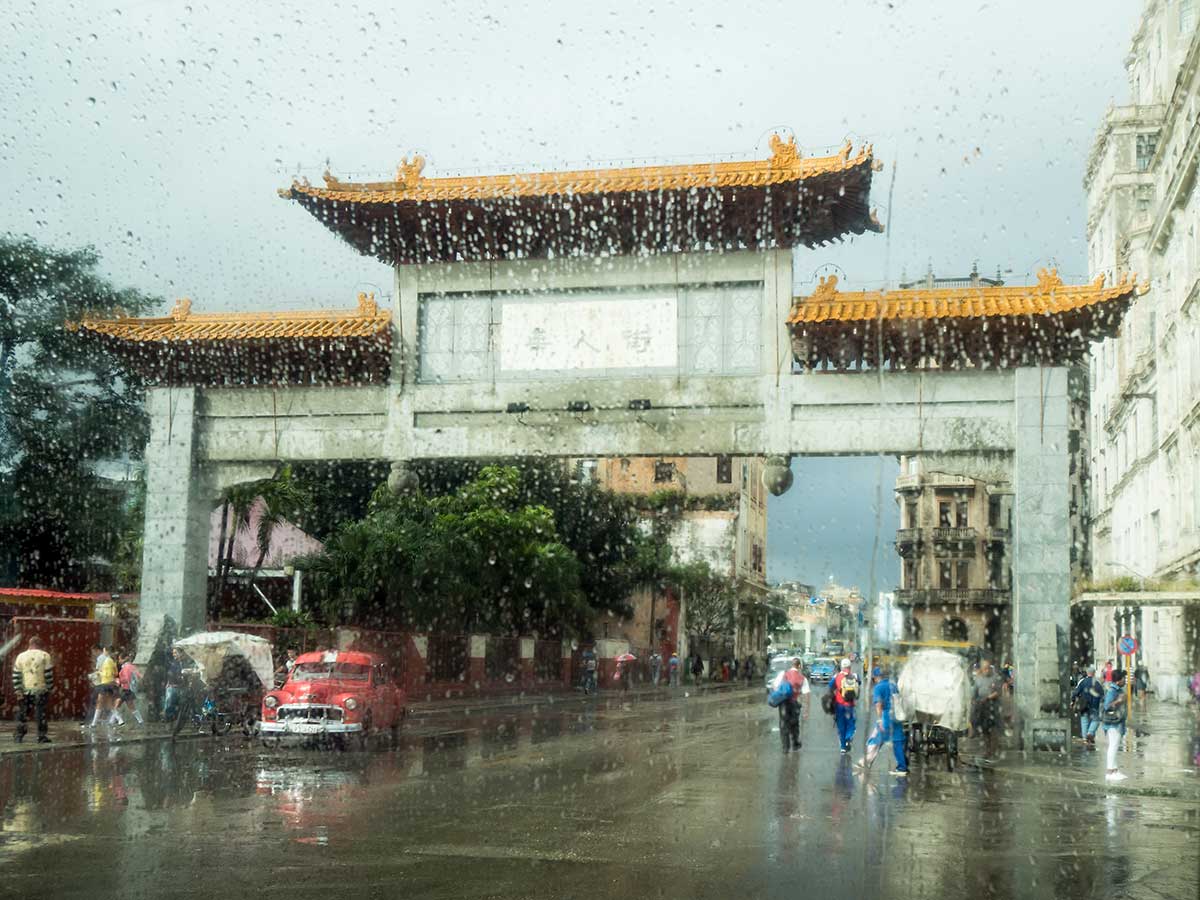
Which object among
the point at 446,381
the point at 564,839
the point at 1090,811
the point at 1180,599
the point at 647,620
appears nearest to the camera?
the point at 564,839

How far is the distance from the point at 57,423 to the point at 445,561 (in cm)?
1342

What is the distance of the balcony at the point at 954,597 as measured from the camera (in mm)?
80562

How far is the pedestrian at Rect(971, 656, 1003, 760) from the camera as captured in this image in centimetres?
2480

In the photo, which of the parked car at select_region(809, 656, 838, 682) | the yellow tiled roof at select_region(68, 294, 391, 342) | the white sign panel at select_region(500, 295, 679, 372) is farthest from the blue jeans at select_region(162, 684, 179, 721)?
the parked car at select_region(809, 656, 838, 682)

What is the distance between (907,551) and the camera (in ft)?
277

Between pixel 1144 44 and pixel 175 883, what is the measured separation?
2103 inches

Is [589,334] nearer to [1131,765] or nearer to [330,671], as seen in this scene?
[330,671]

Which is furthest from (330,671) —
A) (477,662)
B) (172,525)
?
(477,662)

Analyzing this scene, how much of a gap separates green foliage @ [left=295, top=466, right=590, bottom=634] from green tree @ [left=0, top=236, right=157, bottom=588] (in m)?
7.73

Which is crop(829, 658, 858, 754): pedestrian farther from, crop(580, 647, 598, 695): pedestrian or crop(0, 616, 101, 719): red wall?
crop(580, 647, 598, 695): pedestrian

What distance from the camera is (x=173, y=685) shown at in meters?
24.2

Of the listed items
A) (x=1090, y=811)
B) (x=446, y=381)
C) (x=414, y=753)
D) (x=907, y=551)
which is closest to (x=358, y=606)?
(x=446, y=381)

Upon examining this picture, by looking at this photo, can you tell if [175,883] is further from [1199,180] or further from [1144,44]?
[1144,44]

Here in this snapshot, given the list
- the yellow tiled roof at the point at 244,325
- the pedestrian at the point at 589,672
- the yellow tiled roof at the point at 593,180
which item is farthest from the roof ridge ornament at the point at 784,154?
the pedestrian at the point at 589,672
